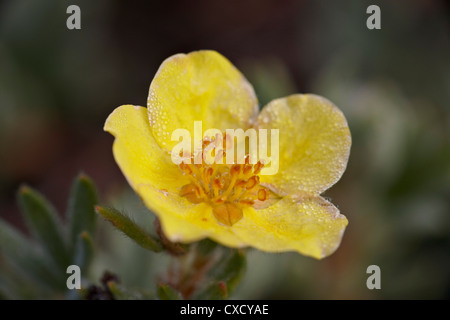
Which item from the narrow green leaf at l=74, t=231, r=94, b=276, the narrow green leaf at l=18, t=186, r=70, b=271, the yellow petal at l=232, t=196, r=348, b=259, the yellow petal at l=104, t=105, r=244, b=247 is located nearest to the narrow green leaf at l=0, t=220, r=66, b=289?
the narrow green leaf at l=18, t=186, r=70, b=271

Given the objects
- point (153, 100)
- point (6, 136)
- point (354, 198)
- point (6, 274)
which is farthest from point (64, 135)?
point (153, 100)

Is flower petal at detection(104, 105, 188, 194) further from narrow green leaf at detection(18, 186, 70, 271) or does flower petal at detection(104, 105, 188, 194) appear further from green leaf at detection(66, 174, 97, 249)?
narrow green leaf at detection(18, 186, 70, 271)

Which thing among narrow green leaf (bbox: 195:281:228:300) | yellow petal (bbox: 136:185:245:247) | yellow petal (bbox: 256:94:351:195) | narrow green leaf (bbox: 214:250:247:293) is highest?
yellow petal (bbox: 256:94:351:195)

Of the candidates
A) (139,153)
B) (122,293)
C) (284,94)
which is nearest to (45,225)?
(122,293)

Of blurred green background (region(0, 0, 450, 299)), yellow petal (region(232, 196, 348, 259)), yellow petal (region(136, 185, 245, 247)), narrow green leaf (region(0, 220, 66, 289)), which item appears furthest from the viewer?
blurred green background (region(0, 0, 450, 299))

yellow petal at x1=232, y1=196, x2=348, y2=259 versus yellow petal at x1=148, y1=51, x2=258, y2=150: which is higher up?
yellow petal at x1=148, y1=51, x2=258, y2=150

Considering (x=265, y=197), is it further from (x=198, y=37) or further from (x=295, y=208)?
(x=198, y=37)
